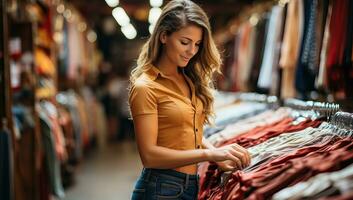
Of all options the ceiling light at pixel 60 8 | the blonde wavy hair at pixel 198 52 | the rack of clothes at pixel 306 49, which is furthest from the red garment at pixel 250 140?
the ceiling light at pixel 60 8

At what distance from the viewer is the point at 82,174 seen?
7543 millimetres

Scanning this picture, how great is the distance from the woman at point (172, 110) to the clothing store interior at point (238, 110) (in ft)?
0.53

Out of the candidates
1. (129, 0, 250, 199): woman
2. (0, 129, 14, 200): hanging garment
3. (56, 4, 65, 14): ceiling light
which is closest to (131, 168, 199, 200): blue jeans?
(129, 0, 250, 199): woman

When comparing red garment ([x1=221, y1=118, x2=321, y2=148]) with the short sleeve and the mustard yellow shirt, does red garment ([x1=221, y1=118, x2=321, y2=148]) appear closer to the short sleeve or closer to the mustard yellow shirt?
the mustard yellow shirt

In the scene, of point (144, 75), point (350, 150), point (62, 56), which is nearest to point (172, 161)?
point (144, 75)

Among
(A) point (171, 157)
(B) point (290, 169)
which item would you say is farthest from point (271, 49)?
(B) point (290, 169)

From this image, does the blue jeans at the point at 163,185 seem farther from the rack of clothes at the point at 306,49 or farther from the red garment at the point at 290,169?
the rack of clothes at the point at 306,49

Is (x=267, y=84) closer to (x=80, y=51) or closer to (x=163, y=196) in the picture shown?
(x=163, y=196)

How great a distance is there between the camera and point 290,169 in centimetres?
170

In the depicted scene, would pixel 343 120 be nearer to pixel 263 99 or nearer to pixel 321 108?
pixel 321 108

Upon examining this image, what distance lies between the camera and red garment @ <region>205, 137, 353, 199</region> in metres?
1.62

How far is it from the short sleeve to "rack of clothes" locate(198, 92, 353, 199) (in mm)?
443

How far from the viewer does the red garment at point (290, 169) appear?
1615 mm

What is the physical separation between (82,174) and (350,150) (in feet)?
20.4
